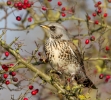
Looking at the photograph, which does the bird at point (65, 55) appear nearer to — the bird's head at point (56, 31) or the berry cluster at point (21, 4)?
the bird's head at point (56, 31)

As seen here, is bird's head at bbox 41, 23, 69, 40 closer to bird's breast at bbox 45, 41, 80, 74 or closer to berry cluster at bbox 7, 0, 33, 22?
bird's breast at bbox 45, 41, 80, 74

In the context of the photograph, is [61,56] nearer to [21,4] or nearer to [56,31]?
[56,31]

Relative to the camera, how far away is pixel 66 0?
189 inches

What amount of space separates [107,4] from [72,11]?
1.80 feet

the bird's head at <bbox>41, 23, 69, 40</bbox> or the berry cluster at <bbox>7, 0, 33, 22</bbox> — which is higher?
the berry cluster at <bbox>7, 0, 33, 22</bbox>

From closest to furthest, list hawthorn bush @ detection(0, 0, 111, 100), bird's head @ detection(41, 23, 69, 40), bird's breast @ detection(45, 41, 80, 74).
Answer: hawthorn bush @ detection(0, 0, 111, 100)
bird's breast @ detection(45, 41, 80, 74)
bird's head @ detection(41, 23, 69, 40)

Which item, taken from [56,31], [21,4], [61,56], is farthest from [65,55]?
[21,4]

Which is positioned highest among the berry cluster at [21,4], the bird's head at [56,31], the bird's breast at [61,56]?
the berry cluster at [21,4]

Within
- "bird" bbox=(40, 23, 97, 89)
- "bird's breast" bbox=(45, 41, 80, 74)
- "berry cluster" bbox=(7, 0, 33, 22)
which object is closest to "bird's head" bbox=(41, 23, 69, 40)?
"bird" bbox=(40, 23, 97, 89)

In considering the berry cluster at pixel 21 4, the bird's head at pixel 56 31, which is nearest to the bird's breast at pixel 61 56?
the bird's head at pixel 56 31

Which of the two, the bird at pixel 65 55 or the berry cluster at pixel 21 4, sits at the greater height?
the berry cluster at pixel 21 4

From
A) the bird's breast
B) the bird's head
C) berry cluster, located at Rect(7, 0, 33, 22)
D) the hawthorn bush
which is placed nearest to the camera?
the hawthorn bush

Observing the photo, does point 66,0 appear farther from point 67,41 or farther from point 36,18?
point 67,41

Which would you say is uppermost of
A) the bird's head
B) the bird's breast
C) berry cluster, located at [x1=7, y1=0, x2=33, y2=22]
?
berry cluster, located at [x1=7, y1=0, x2=33, y2=22]
